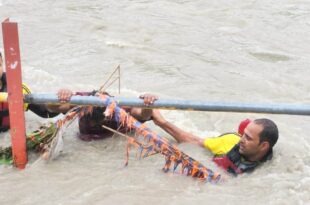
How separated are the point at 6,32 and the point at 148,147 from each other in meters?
1.40

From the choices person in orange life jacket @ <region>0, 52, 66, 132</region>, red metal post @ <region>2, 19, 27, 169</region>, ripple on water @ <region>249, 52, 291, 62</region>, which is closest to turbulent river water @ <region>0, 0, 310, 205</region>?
ripple on water @ <region>249, 52, 291, 62</region>

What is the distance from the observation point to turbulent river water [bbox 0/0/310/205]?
387 cm

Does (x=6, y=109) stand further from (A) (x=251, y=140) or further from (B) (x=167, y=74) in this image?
(B) (x=167, y=74)

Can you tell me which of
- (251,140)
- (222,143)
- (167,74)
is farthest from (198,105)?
(167,74)

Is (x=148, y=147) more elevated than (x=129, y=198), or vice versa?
(x=148, y=147)

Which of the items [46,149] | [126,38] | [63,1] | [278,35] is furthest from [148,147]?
[63,1]

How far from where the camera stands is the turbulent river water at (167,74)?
387 centimetres

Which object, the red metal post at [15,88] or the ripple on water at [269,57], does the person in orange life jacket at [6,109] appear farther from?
the ripple on water at [269,57]

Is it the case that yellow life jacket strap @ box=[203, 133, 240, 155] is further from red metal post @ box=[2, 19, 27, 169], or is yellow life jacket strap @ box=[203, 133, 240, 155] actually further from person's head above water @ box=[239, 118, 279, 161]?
red metal post @ box=[2, 19, 27, 169]

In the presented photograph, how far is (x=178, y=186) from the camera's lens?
3.89 meters

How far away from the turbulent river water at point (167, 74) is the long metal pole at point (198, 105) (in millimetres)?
601

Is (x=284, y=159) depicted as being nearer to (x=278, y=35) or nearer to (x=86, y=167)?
Result: (x=86, y=167)

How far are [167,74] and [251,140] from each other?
316cm

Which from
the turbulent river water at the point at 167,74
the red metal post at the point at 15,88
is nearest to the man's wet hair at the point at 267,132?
the turbulent river water at the point at 167,74
